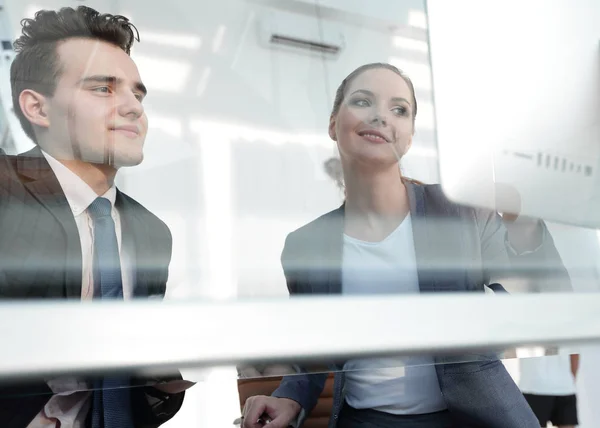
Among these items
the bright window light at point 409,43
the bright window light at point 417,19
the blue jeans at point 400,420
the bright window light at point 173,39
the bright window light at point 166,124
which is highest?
the bright window light at point 417,19

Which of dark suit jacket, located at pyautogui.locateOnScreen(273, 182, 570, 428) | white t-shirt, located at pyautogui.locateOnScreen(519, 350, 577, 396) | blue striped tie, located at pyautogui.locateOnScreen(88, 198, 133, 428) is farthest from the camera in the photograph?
white t-shirt, located at pyautogui.locateOnScreen(519, 350, 577, 396)

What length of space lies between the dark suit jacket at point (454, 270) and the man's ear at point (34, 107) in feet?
1.10

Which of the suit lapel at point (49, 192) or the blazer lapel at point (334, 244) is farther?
the blazer lapel at point (334, 244)

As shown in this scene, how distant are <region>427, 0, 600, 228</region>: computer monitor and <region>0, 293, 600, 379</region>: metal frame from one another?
0.69 ft

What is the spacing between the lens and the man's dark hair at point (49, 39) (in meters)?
0.68

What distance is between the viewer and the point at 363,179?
82cm

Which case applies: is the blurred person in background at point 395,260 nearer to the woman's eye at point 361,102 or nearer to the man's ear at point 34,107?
the woman's eye at point 361,102

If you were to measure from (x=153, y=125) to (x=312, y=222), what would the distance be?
24cm

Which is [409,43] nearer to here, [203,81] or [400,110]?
[400,110]

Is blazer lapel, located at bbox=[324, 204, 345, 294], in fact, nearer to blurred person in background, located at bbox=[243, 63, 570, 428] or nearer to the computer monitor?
blurred person in background, located at bbox=[243, 63, 570, 428]

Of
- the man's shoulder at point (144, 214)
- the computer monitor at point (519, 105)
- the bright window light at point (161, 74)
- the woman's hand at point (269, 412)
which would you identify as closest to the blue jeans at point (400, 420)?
the woman's hand at point (269, 412)

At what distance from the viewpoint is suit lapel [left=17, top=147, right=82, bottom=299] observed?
25.9 inches

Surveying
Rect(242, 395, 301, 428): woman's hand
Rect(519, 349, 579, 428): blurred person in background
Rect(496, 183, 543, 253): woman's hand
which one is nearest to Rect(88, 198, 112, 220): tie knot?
Rect(242, 395, 301, 428): woman's hand

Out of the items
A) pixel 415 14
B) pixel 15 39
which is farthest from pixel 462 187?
pixel 15 39
